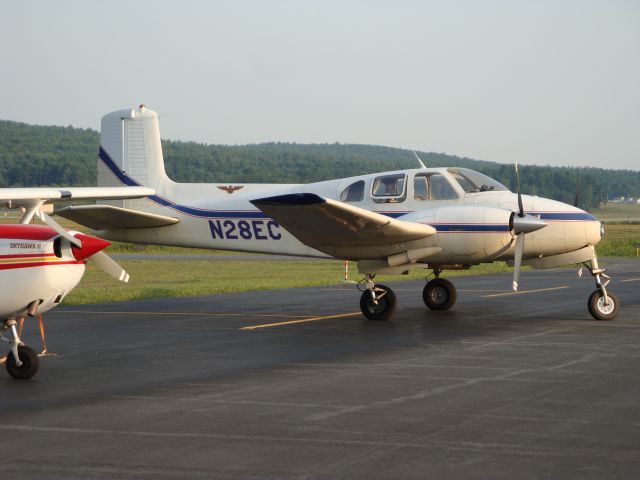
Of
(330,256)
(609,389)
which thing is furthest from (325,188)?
(609,389)

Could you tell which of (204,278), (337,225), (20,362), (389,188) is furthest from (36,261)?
(204,278)

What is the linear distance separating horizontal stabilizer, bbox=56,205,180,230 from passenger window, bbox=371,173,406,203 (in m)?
4.35

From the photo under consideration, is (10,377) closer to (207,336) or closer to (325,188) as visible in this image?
(207,336)

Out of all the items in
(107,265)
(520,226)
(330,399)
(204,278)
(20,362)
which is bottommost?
(204,278)

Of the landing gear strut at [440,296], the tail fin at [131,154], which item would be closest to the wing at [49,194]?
the tail fin at [131,154]

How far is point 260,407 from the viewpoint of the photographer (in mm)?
8477

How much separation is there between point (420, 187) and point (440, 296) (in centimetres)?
259

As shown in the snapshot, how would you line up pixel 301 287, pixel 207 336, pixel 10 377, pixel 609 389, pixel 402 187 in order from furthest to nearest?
pixel 301 287 → pixel 402 187 → pixel 207 336 → pixel 10 377 → pixel 609 389

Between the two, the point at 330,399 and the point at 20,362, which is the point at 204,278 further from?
the point at 330,399

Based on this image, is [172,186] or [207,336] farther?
[172,186]

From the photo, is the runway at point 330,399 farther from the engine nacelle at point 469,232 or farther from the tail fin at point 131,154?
the tail fin at point 131,154

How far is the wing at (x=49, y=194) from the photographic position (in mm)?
9797

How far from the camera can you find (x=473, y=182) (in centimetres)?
1636

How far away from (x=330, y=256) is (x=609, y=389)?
26.2 ft
